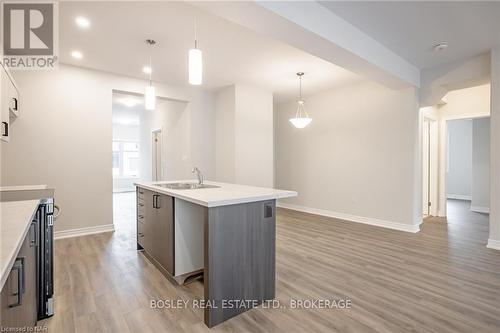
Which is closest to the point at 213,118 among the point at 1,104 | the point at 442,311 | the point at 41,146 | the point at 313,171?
the point at 313,171

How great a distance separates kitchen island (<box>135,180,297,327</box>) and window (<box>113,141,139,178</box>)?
27.8ft

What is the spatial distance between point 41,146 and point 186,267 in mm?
3163

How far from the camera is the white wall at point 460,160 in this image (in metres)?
7.34

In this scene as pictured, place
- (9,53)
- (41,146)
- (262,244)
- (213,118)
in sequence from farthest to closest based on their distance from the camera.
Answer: (213,118) < (41,146) < (9,53) < (262,244)

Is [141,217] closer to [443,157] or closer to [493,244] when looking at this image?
[493,244]

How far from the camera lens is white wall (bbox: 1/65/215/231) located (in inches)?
145

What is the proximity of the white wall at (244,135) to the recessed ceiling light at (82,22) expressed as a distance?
8.98 feet

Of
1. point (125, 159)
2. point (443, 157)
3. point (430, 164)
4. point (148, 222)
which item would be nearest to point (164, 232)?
point (148, 222)

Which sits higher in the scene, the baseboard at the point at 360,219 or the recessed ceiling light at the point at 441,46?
Result: the recessed ceiling light at the point at 441,46

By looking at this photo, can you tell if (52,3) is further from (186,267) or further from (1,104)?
(186,267)


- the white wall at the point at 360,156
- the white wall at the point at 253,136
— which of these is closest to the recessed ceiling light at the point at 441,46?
the white wall at the point at 360,156

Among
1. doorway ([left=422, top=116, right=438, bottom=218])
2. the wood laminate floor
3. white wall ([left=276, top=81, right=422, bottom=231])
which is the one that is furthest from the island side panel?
doorway ([left=422, top=116, right=438, bottom=218])

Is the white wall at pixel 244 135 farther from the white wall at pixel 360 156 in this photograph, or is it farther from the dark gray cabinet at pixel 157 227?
the dark gray cabinet at pixel 157 227

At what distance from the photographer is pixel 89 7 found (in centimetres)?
254
